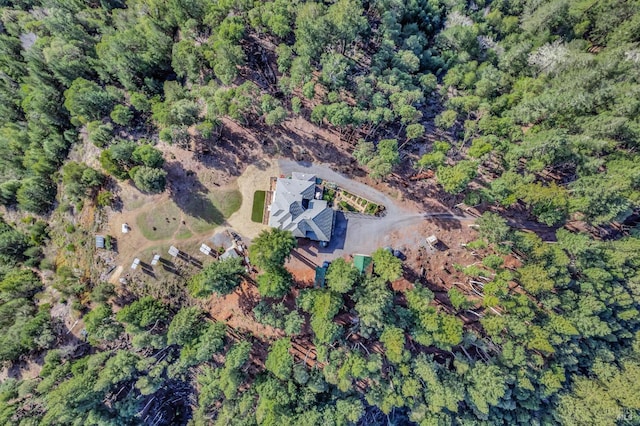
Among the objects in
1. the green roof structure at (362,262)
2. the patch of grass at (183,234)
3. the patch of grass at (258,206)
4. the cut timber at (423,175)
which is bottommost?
the patch of grass at (183,234)

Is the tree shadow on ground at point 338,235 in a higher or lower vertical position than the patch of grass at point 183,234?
higher

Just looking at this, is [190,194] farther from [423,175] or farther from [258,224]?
[423,175]

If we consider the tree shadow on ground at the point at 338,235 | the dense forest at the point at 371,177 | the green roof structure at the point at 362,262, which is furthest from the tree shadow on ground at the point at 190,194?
the green roof structure at the point at 362,262

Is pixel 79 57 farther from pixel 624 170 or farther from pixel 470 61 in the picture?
pixel 624 170

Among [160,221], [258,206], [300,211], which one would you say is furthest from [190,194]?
[300,211]

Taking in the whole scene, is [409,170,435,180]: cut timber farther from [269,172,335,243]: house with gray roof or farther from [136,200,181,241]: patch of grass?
[136,200,181,241]: patch of grass

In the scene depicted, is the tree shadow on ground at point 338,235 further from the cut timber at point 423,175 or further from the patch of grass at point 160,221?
the patch of grass at point 160,221

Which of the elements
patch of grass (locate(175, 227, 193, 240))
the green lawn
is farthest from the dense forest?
patch of grass (locate(175, 227, 193, 240))
